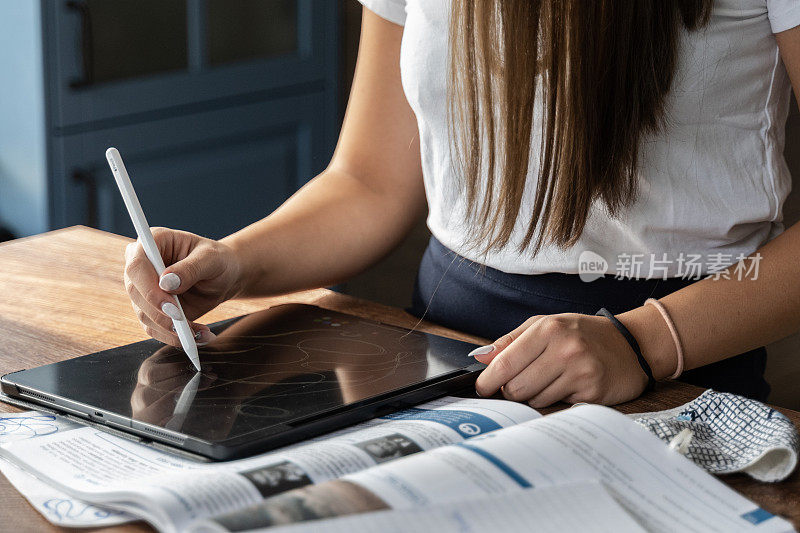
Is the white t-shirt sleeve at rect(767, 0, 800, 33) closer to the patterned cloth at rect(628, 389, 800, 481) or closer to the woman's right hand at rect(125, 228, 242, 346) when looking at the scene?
the patterned cloth at rect(628, 389, 800, 481)

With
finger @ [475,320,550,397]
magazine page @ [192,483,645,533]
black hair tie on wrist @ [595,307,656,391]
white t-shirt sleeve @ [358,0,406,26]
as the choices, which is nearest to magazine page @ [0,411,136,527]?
magazine page @ [192,483,645,533]

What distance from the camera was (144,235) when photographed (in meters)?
0.87

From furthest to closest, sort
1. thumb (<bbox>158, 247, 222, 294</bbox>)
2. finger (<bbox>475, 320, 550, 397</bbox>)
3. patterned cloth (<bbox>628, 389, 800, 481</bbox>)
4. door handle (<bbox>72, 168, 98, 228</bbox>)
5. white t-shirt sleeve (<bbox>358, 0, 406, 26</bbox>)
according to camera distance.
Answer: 1. door handle (<bbox>72, 168, 98, 228</bbox>)
2. white t-shirt sleeve (<bbox>358, 0, 406, 26</bbox>)
3. thumb (<bbox>158, 247, 222, 294</bbox>)
4. finger (<bbox>475, 320, 550, 397</bbox>)
5. patterned cloth (<bbox>628, 389, 800, 481</bbox>)

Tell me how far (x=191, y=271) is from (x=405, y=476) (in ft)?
1.40

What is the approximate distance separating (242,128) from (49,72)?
0.67 metres

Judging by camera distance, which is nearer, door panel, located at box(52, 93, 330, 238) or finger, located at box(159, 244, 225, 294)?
finger, located at box(159, 244, 225, 294)

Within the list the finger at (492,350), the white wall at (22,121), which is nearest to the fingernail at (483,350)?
the finger at (492,350)

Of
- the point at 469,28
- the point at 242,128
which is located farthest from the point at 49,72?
the point at 469,28

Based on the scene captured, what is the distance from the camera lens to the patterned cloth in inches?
26.3

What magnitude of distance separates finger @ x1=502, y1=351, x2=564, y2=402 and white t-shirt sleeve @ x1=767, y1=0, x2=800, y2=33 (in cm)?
39

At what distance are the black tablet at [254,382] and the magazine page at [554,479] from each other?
0.14 meters

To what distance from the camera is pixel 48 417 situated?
2.50ft

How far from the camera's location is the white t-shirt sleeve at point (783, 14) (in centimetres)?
89

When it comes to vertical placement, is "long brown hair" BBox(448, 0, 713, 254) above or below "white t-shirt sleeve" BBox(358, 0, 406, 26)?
below
